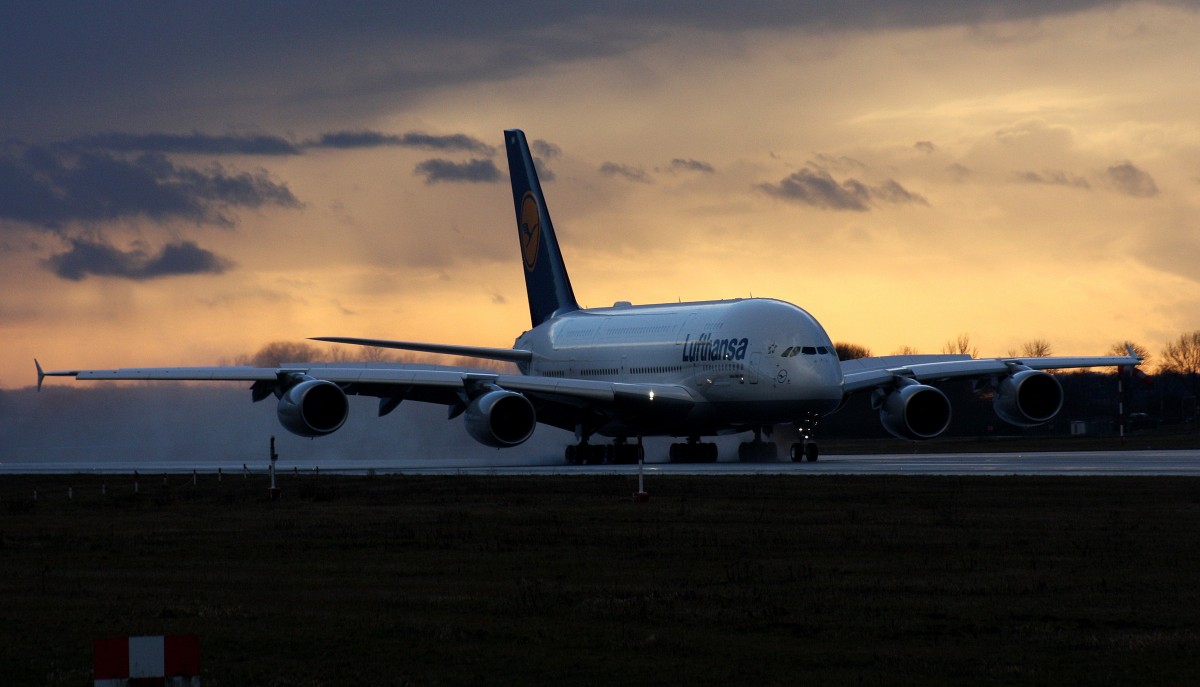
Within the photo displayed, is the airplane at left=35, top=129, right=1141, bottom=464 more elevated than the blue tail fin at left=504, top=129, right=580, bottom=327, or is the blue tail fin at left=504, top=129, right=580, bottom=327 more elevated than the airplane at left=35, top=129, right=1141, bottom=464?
the blue tail fin at left=504, top=129, right=580, bottom=327

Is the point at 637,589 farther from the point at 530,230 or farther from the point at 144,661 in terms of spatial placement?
the point at 530,230

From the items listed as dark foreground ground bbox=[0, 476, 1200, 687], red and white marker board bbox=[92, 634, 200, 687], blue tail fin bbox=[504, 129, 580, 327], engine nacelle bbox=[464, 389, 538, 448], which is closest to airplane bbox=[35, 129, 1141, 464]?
engine nacelle bbox=[464, 389, 538, 448]

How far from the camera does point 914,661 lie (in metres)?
11.6

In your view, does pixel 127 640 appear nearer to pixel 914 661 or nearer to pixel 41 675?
pixel 41 675

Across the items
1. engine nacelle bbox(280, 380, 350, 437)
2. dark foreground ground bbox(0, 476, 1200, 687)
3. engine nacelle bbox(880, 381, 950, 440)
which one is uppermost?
engine nacelle bbox(280, 380, 350, 437)

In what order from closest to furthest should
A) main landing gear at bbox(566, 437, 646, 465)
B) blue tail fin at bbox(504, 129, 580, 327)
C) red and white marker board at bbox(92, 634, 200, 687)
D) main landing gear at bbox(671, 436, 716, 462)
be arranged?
red and white marker board at bbox(92, 634, 200, 687) → main landing gear at bbox(566, 437, 646, 465) → main landing gear at bbox(671, 436, 716, 462) → blue tail fin at bbox(504, 129, 580, 327)

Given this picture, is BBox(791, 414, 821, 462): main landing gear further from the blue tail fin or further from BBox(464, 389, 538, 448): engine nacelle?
the blue tail fin

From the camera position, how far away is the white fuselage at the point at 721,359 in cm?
4572

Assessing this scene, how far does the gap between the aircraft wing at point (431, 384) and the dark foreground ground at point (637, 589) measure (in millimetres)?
17971

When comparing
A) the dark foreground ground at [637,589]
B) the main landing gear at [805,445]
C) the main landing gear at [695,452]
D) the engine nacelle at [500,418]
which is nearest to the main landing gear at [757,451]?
the main landing gear at [695,452]

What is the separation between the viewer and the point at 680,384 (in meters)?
49.6

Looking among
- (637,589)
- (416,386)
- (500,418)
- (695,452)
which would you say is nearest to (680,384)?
(695,452)

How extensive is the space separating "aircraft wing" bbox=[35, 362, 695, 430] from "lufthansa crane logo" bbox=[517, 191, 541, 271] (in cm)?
1305

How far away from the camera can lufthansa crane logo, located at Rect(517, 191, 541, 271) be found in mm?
62438
